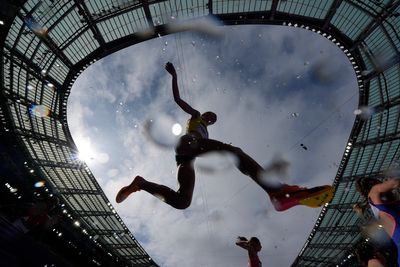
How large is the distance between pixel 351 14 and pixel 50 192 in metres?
22.9

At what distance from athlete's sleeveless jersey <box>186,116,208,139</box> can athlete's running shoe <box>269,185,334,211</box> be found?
1743 millimetres

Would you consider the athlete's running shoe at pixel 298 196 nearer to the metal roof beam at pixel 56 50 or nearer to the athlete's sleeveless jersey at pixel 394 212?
the athlete's sleeveless jersey at pixel 394 212

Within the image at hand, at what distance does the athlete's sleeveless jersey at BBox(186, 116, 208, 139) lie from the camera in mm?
5066

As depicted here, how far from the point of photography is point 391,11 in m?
14.5

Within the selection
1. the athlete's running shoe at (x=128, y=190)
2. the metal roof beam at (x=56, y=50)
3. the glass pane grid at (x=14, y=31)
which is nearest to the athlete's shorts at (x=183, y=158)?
the athlete's running shoe at (x=128, y=190)

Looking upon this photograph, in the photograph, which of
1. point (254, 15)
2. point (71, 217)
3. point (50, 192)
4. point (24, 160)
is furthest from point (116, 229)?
point (254, 15)

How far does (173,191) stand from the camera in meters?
4.39

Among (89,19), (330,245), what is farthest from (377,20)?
(330,245)

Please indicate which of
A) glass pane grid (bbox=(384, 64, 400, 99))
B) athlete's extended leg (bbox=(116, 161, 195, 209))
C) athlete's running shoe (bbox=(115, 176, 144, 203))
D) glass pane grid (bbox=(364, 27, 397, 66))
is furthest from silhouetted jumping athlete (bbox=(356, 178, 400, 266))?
glass pane grid (bbox=(384, 64, 400, 99))

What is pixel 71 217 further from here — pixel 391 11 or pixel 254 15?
pixel 391 11

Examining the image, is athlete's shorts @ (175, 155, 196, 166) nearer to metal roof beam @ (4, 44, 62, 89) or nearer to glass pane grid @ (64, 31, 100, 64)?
metal roof beam @ (4, 44, 62, 89)

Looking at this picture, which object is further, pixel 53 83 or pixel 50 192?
pixel 50 192

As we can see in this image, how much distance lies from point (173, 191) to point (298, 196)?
176cm

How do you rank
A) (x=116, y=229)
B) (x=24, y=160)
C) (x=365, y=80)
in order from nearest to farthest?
1. (x=365, y=80)
2. (x=24, y=160)
3. (x=116, y=229)
